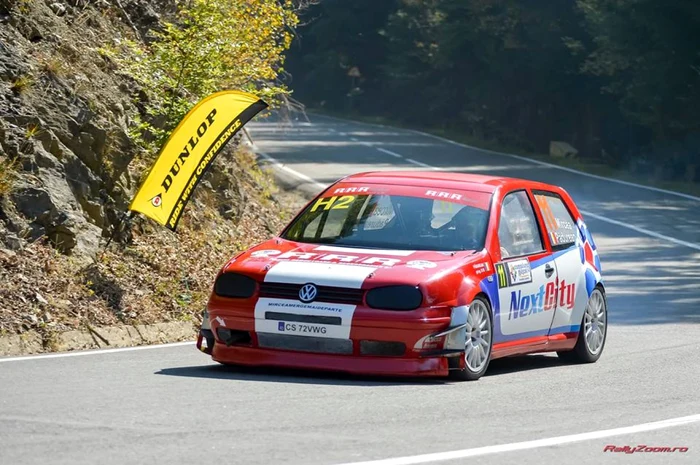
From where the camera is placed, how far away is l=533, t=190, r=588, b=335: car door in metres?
11.0

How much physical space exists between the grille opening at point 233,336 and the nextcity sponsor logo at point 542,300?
200 centimetres

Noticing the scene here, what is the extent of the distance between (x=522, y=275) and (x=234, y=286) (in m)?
2.27

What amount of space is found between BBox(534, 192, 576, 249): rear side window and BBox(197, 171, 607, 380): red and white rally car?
15 mm

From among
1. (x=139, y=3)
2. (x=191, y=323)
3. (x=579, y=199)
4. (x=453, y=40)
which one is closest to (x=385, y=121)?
(x=453, y=40)

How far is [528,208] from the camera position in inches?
436

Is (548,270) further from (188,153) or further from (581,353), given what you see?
(188,153)

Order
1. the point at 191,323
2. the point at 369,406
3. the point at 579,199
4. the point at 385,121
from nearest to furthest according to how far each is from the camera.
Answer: the point at 369,406, the point at 191,323, the point at 579,199, the point at 385,121

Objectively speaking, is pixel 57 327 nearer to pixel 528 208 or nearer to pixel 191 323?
pixel 191 323

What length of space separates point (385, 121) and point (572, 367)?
62.7 metres

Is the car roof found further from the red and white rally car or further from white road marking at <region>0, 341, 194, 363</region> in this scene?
white road marking at <region>0, 341, 194, 363</region>

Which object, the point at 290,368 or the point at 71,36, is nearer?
the point at 290,368

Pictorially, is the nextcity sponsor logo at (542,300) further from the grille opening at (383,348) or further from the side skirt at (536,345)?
the grille opening at (383,348)

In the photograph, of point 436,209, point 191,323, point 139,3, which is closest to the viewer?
point 436,209

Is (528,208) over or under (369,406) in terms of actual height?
over
